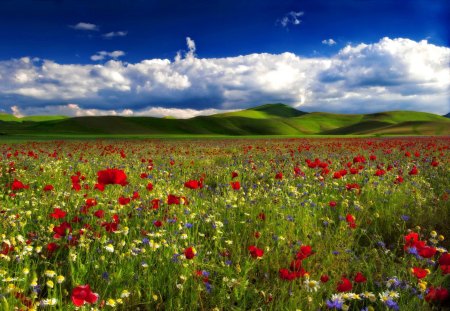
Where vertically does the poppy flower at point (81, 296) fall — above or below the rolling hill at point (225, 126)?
below

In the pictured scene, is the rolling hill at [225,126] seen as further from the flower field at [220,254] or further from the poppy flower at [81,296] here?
the poppy flower at [81,296]

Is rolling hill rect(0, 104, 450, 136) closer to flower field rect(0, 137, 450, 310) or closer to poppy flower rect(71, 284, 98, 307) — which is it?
flower field rect(0, 137, 450, 310)

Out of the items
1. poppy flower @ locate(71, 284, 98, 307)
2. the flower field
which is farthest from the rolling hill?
poppy flower @ locate(71, 284, 98, 307)

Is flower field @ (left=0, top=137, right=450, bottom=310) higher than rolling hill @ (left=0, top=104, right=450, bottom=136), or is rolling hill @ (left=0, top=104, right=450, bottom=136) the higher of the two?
rolling hill @ (left=0, top=104, right=450, bottom=136)

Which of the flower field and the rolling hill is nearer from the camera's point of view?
the flower field

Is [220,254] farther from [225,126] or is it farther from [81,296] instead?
[225,126]

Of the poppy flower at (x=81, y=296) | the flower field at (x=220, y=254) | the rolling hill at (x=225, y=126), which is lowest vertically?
the flower field at (x=220, y=254)

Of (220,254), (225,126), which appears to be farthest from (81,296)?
(225,126)

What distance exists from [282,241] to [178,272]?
141 cm

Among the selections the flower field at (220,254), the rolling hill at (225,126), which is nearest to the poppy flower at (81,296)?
the flower field at (220,254)

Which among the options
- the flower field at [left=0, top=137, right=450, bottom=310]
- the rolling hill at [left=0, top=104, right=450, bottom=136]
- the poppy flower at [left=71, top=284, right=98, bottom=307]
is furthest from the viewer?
the rolling hill at [left=0, top=104, right=450, bottom=136]

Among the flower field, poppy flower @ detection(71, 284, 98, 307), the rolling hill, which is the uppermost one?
the rolling hill

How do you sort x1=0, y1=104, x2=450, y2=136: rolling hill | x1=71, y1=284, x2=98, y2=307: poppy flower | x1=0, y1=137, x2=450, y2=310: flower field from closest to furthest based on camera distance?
x1=71, y1=284, x2=98, y2=307: poppy flower
x1=0, y1=137, x2=450, y2=310: flower field
x1=0, y1=104, x2=450, y2=136: rolling hill


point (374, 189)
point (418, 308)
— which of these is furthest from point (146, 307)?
point (374, 189)
